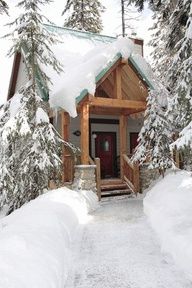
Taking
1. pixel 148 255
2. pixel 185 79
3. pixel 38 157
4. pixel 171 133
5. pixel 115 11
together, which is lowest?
pixel 148 255

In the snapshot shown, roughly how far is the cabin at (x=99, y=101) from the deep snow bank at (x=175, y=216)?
3213mm

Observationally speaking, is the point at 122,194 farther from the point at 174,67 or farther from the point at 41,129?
the point at 174,67

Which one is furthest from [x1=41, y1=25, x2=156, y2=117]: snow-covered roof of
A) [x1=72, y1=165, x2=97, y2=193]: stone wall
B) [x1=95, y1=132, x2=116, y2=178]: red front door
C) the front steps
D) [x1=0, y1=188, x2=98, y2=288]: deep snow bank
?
[x1=0, y1=188, x2=98, y2=288]: deep snow bank

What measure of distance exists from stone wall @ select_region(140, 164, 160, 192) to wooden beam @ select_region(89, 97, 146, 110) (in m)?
2.47

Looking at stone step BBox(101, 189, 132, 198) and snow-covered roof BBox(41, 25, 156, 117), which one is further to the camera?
stone step BBox(101, 189, 132, 198)

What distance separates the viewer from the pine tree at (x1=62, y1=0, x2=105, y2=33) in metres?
31.0

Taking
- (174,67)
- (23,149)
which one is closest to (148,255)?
(174,67)

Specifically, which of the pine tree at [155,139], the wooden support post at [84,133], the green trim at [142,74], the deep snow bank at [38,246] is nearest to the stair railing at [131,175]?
the pine tree at [155,139]

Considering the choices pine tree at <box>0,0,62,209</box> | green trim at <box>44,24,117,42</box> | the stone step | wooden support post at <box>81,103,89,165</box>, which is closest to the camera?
pine tree at <box>0,0,62,209</box>

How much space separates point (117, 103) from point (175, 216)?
705cm

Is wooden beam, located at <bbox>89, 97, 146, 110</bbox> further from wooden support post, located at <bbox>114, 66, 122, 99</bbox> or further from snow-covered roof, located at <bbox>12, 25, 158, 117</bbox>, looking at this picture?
snow-covered roof, located at <bbox>12, 25, 158, 117</bbox>

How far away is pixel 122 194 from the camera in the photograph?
14367mm

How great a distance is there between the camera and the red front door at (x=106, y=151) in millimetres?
17641

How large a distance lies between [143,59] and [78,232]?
31.3 feet
